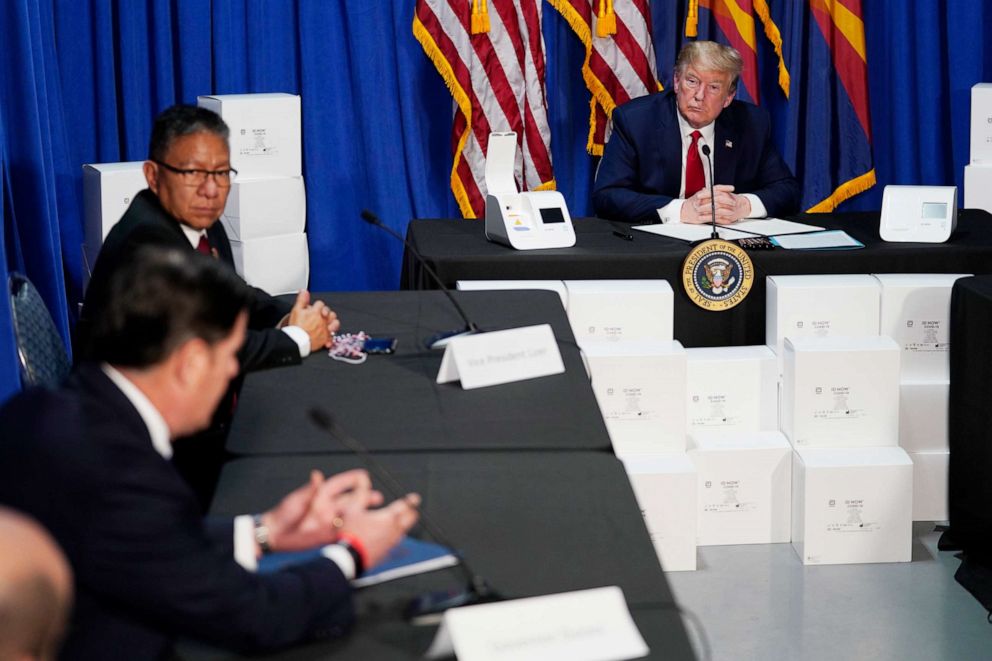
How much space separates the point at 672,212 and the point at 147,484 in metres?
3.03

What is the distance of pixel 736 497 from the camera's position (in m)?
3.61

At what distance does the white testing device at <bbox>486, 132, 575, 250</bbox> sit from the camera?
395 cm

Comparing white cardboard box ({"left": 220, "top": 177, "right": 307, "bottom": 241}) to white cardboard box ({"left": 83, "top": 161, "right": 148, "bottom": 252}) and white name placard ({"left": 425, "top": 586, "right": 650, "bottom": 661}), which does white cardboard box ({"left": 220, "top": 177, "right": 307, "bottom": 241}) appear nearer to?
white cardboard box ({"left": 83, "top": 161, "right": 148, "bottom": 252})

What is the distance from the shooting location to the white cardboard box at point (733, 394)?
3.66 metres

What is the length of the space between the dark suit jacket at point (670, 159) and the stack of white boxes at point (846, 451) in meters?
0.99

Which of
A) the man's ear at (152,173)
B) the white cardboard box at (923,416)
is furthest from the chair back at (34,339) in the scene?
the white cardboard box at (923,416)

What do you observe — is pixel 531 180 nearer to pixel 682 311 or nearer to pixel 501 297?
pixel 682 311

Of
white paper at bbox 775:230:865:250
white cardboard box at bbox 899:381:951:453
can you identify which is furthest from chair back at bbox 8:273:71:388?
white cardboard box at bbox 899:381:951:453

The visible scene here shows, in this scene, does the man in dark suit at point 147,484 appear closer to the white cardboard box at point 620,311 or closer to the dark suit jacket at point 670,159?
the white cardboard box at point 620,311

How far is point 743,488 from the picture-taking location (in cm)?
360

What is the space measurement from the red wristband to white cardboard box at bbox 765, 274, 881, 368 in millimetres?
2276

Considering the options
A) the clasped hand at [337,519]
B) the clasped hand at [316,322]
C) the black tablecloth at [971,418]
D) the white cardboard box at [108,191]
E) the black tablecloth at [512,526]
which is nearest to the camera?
the black tablecloth at [512,526]

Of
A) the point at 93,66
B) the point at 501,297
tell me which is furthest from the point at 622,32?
the point at 501,297

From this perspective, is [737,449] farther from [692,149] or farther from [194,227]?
[194,227]
